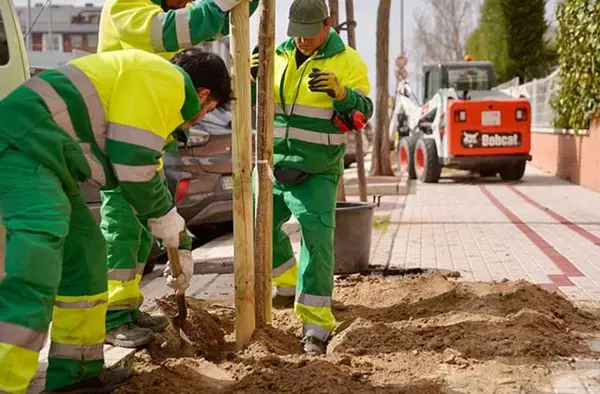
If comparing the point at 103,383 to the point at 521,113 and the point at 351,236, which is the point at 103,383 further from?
the point at 521,113

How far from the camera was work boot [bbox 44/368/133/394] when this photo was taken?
3.83 meters

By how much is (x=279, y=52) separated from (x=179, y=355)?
76.6 inches

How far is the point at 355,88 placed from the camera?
205 inches

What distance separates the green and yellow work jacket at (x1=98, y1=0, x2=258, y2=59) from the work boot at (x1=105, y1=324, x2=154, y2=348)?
146 cm

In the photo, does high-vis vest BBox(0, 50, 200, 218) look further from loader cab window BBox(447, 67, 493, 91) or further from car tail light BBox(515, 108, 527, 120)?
loader cab window BBox(447, 67, 493, 91)

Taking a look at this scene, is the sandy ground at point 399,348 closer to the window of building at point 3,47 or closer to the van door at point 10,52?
the van door at point 10,52

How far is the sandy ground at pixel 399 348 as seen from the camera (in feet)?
13.1

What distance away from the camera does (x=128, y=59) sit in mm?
3590

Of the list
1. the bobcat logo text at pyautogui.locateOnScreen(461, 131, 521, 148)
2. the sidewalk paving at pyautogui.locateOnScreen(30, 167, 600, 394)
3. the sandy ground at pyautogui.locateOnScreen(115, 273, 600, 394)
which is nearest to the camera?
the sandy ground at pyautogui.locateOnScreen(115, 273, 600, 394)

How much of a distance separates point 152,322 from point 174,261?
2.14ft

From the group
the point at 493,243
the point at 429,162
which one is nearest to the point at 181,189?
the point at 493,243

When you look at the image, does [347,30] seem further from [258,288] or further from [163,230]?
[163,230]

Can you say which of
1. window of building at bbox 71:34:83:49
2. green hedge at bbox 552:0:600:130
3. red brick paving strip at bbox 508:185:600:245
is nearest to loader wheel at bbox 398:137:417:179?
green hedge at bbox 552:0:600:130

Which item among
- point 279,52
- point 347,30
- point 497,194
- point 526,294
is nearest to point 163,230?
point 279,52
